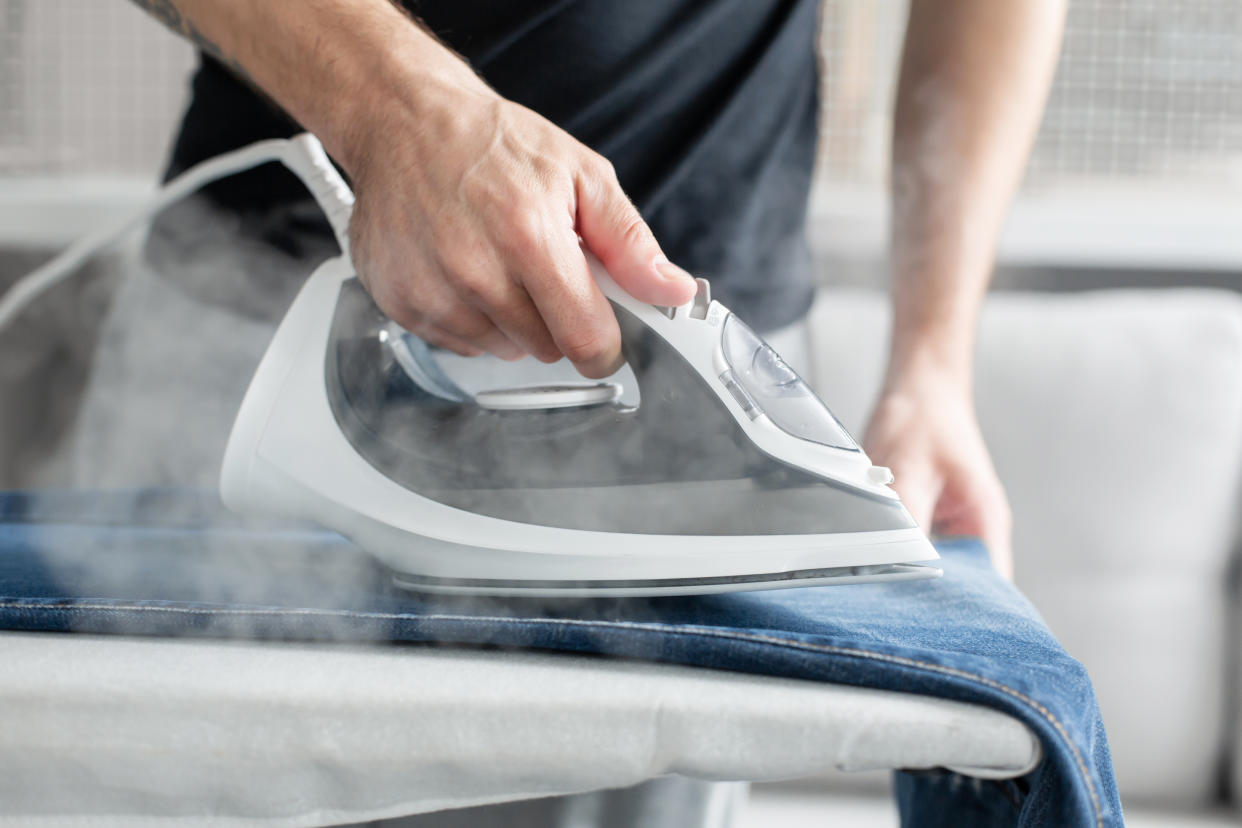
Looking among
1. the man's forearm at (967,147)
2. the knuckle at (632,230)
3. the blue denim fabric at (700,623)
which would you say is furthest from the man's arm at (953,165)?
the knuckle at (632,230)

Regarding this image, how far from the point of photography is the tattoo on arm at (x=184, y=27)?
701 mm

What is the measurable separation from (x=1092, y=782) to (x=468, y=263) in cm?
39

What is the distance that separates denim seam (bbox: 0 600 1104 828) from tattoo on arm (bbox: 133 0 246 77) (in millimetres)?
379

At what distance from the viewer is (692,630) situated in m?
0.48

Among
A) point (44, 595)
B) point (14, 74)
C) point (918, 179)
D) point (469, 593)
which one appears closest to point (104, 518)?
point (44, 595)

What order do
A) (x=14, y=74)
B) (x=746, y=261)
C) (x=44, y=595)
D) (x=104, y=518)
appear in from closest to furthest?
(x=44, y=595) < (x=104, y=518) < (x=746, y=261) < (x=14, y=74)

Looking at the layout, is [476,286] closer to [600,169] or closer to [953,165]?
[600,169]

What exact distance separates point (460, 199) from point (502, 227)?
3 centimetres

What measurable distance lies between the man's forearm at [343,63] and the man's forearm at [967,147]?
0.51 meters

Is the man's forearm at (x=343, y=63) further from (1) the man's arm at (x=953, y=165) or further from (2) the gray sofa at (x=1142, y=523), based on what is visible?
(2) the gray sofa at (x=1142, y=523)

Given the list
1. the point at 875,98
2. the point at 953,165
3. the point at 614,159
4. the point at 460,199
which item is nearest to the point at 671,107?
the point at 614,159

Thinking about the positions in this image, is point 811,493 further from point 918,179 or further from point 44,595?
point 918,179

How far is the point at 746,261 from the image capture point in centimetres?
94

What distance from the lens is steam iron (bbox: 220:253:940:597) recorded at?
0.54 meters
